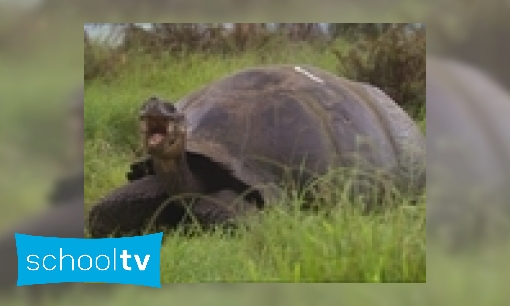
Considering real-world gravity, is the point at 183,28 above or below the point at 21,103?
above

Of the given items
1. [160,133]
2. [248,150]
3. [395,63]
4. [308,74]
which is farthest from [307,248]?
[395,63]

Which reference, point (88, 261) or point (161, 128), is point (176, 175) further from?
point (88, 261)

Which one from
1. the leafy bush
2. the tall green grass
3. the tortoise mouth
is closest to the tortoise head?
the tortoise mouth

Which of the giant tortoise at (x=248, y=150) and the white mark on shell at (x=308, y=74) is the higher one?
the white mark on shell at (x=308, y=74)

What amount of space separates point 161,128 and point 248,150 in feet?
1.21

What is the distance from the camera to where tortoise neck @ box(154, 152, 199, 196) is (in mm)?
3346

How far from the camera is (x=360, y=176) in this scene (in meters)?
3.45

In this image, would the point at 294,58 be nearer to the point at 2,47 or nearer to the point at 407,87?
the point at 407,87

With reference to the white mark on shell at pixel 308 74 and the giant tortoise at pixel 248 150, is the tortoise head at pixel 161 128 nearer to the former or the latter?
the giant tortoise at pixel 248 150

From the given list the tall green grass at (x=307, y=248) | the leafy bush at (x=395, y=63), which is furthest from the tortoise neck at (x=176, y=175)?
the leafy bush at (x=395, y=63)

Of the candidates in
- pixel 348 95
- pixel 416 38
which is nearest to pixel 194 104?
pixel 348 95

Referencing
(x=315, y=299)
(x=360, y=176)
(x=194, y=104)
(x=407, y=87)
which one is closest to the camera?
(x=315, y=299)

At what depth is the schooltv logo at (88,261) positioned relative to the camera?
3.13 metres

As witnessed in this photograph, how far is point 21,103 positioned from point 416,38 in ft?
4.53
